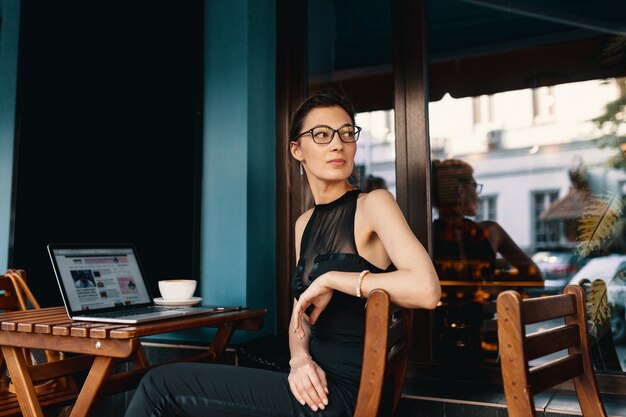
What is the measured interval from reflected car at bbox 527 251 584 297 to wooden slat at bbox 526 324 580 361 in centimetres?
250

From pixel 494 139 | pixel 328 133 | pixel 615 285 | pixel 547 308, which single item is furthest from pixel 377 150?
pixel 494 139

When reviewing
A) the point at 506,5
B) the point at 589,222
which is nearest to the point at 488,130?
the point at 506,5

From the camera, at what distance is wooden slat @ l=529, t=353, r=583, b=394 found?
1.06 meters

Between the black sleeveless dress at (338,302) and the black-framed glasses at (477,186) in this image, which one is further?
the black-framed glasses at (477,186)

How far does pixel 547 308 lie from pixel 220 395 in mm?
822

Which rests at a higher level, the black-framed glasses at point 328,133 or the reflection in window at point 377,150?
the reflection in window at point 377,150

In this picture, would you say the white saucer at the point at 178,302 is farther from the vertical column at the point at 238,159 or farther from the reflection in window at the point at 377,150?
the reflection in window at the point at 377,150

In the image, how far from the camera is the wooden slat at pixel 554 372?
1.06 m

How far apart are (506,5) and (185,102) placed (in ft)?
10.0

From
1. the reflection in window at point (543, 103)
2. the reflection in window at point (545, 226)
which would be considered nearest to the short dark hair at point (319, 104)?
the reflection in window at point (545, 226)

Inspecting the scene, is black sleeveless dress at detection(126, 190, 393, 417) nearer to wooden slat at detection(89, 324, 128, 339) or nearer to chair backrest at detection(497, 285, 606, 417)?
wooden slat at detection(89, 324, 128, 339)

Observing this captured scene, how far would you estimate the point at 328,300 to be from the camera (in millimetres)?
1436

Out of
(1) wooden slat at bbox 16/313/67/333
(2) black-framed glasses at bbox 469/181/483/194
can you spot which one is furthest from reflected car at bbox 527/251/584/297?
(1) wooden slat at bbox 16/313/67/333

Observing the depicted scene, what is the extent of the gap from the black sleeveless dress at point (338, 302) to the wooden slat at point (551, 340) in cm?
46
